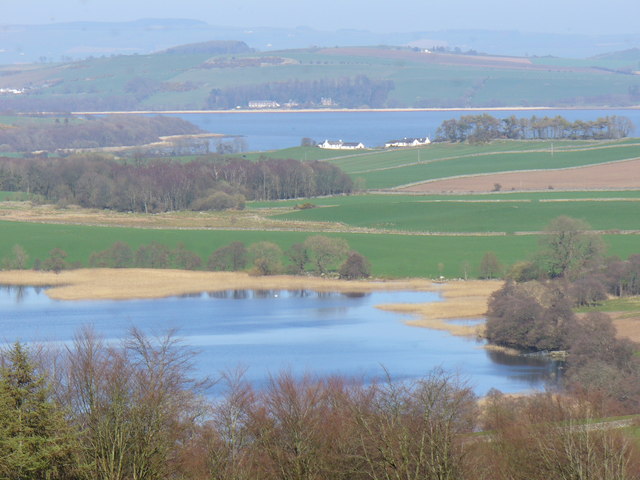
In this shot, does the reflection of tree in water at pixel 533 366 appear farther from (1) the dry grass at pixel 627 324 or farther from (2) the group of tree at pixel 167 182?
(2) the group of tree at pixel 167 182

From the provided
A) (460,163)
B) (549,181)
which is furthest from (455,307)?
(460,163)

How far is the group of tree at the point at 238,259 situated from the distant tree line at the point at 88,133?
72581 mm

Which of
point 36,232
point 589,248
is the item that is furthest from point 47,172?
point 589,248

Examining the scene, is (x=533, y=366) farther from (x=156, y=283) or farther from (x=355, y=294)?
(x=156, y=283)

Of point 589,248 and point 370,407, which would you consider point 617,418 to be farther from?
point 589,248

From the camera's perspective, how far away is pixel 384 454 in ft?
52.3

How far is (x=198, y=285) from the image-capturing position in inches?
1950

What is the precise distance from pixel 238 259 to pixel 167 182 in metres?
21.6

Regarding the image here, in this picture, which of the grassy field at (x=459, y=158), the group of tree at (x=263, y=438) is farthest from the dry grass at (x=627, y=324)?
the grassy field at (x=459, y=158)

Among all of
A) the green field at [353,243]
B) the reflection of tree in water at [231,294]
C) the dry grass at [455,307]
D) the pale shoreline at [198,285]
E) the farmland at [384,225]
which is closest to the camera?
the dry grass at [455,307]

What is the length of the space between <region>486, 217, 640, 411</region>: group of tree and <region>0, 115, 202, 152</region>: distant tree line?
280 ft

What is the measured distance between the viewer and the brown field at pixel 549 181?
76188mm

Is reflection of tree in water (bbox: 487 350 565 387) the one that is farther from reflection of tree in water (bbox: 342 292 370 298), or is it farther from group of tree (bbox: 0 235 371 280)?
group of tree (bbox: 0 235 371 280)

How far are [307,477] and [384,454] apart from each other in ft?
4.54
